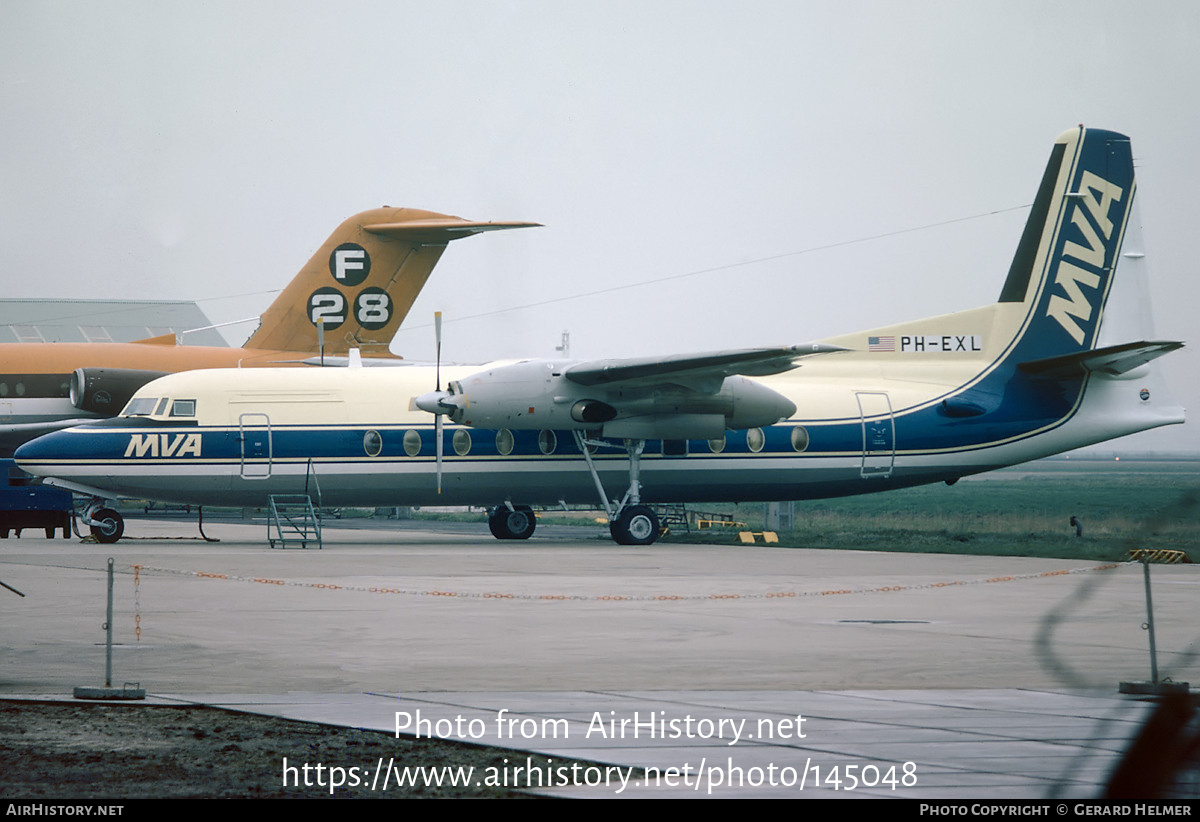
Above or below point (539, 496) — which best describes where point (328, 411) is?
above

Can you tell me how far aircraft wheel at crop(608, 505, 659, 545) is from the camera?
26375 mm

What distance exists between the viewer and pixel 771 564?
834 inches

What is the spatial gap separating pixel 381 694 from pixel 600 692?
1461 mm

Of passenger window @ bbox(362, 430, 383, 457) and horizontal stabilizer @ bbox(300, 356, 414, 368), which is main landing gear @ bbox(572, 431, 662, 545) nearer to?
passenger window @ bbox(362, 430, 383, 457)

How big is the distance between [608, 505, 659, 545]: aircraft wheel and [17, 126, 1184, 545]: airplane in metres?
0.05

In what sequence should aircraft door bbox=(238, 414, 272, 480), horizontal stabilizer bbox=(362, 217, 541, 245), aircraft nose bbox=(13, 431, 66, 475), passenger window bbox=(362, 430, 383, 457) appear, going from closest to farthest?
1. aircraft nose bbox=(13, 431, 66, 475)
2. aircraft door bbox=(238, 414, 272, 480)
3. passenger window bbox=(362, 430, 383, 457)
4. horizontal stabilizer bbox=(362, 217, 541, 245)

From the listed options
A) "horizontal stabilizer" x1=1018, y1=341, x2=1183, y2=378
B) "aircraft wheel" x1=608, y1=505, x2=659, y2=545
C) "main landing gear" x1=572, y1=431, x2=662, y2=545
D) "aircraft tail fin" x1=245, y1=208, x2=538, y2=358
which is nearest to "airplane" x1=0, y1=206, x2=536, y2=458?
"aircraft tail fin" x1=245, y1=208, x2=538, y2=358

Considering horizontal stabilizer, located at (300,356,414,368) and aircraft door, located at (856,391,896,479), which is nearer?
aircraft door, located at (856,391,896,479)

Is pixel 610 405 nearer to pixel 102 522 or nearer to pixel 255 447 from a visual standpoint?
pixel 255 447

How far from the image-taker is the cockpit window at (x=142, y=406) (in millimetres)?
25125

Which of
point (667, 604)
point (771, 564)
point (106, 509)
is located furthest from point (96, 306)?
point (667, 604)

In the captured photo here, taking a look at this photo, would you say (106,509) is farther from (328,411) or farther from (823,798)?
(823,798)

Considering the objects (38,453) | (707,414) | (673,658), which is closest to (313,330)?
(38,453)

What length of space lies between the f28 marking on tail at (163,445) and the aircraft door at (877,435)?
1345cm
